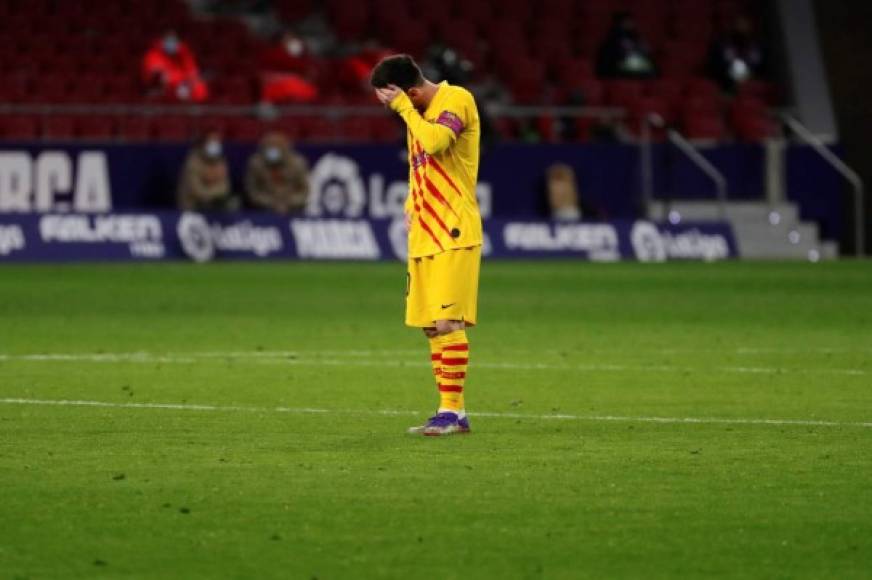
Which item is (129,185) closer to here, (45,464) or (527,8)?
(527,8)

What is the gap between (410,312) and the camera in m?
11.6

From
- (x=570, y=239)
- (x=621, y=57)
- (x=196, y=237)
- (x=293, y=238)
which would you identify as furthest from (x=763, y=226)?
(x=196, y=237)

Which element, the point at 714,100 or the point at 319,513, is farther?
the point at 714,100

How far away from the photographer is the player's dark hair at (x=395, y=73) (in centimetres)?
1130

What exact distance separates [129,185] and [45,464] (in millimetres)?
22053

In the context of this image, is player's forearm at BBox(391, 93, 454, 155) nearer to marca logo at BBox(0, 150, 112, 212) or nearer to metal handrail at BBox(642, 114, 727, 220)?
marca logo at BBox(0, 150, 112, 212)

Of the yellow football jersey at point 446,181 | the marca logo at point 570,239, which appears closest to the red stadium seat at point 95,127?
the marca logo at point 570,239

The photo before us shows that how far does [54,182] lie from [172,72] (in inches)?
108

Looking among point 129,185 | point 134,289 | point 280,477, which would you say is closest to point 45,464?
point 280,477

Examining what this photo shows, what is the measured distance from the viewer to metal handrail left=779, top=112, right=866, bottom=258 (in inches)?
1433

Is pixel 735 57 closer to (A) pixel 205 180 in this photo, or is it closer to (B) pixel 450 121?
(A) pixel 205 180

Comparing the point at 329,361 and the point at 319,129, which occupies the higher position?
the point at 319,129

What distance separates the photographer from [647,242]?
110 ft

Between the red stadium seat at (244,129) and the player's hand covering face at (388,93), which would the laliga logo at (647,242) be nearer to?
the red stadium seat at (244,129)
